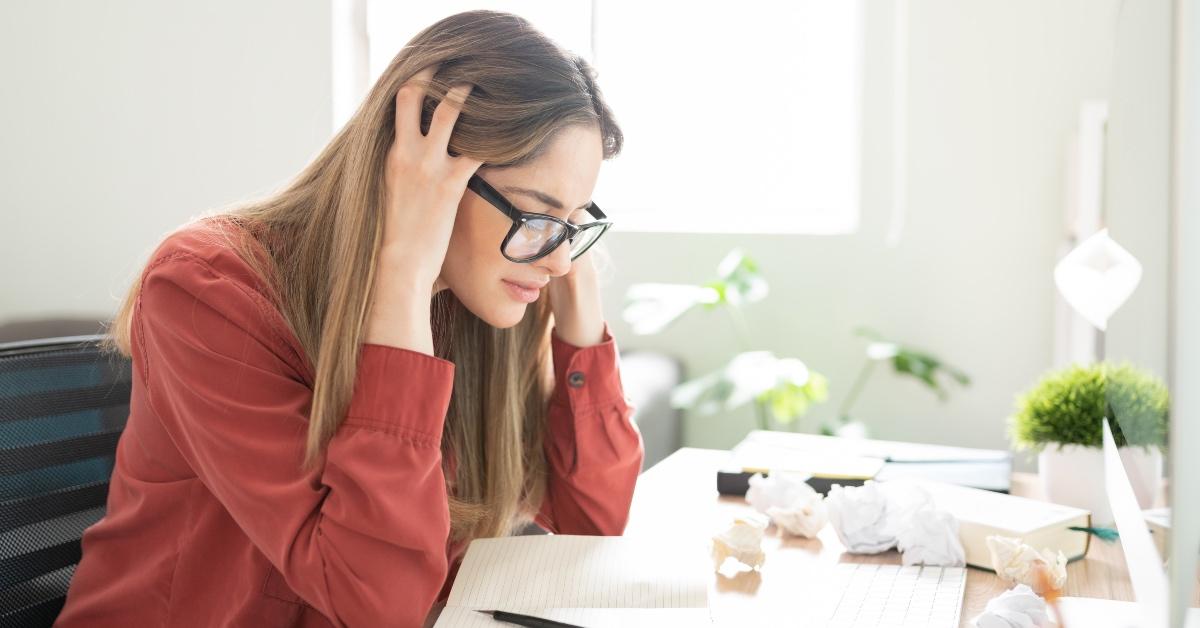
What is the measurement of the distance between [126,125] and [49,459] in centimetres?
66

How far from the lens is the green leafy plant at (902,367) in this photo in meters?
2.87

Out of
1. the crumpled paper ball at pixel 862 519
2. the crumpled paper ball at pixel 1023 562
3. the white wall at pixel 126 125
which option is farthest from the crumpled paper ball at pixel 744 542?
the white wall at pixel 126 125

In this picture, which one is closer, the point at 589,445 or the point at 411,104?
the point at 411,104

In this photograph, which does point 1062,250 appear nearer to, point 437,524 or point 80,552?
point 437,524

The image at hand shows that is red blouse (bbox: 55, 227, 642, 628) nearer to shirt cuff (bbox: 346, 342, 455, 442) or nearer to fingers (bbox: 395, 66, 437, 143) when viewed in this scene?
shirt cuff (bbox: 346, 342, 455, 442)

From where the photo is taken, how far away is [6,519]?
1105 millimetres

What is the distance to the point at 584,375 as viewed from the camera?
1.42m

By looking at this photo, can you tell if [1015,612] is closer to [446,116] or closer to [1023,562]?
[1023,562]

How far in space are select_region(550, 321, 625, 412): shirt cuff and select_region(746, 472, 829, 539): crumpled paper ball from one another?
0.72 feet

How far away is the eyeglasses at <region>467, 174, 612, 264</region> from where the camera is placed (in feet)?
3.80

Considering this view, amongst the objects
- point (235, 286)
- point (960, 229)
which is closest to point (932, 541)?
point (235, 286)

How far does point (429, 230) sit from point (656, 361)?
6.51 feet

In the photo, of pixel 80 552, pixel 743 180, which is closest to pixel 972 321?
pixel 743 180

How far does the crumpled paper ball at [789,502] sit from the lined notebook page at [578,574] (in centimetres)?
20
